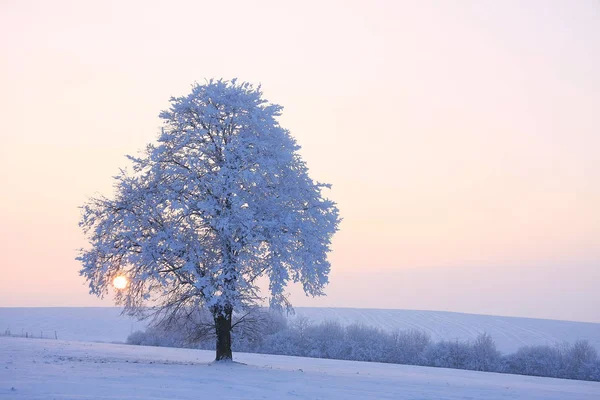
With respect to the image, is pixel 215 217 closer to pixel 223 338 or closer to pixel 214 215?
pixel 214 215

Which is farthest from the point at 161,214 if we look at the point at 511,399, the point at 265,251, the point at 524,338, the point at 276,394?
the point at 524,338

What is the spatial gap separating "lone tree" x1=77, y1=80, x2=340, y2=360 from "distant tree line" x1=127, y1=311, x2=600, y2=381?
523 inches

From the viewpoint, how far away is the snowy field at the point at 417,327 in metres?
69.8

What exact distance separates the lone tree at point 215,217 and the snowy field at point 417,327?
121 feet

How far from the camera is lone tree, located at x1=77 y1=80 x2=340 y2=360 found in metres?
27.7

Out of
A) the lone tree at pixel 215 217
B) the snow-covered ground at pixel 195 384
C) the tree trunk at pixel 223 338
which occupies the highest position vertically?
the lone tree at pixel 215 217

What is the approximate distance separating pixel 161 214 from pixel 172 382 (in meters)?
10.1

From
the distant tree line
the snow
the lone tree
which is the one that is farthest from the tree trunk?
the snow

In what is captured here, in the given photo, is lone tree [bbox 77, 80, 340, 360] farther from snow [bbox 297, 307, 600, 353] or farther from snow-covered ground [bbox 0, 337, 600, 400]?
snow [bbox 297, 307, 600, 353]

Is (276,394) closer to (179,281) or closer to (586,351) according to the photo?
(179,281)

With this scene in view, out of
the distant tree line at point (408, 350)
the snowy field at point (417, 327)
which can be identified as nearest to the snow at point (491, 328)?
the snowy field at point (417, 327)

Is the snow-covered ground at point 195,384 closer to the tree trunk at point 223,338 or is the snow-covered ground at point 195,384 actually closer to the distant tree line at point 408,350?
the tree trunk at point 223,338

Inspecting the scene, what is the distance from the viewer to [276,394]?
62.7ft

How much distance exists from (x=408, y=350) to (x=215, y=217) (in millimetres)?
28301
